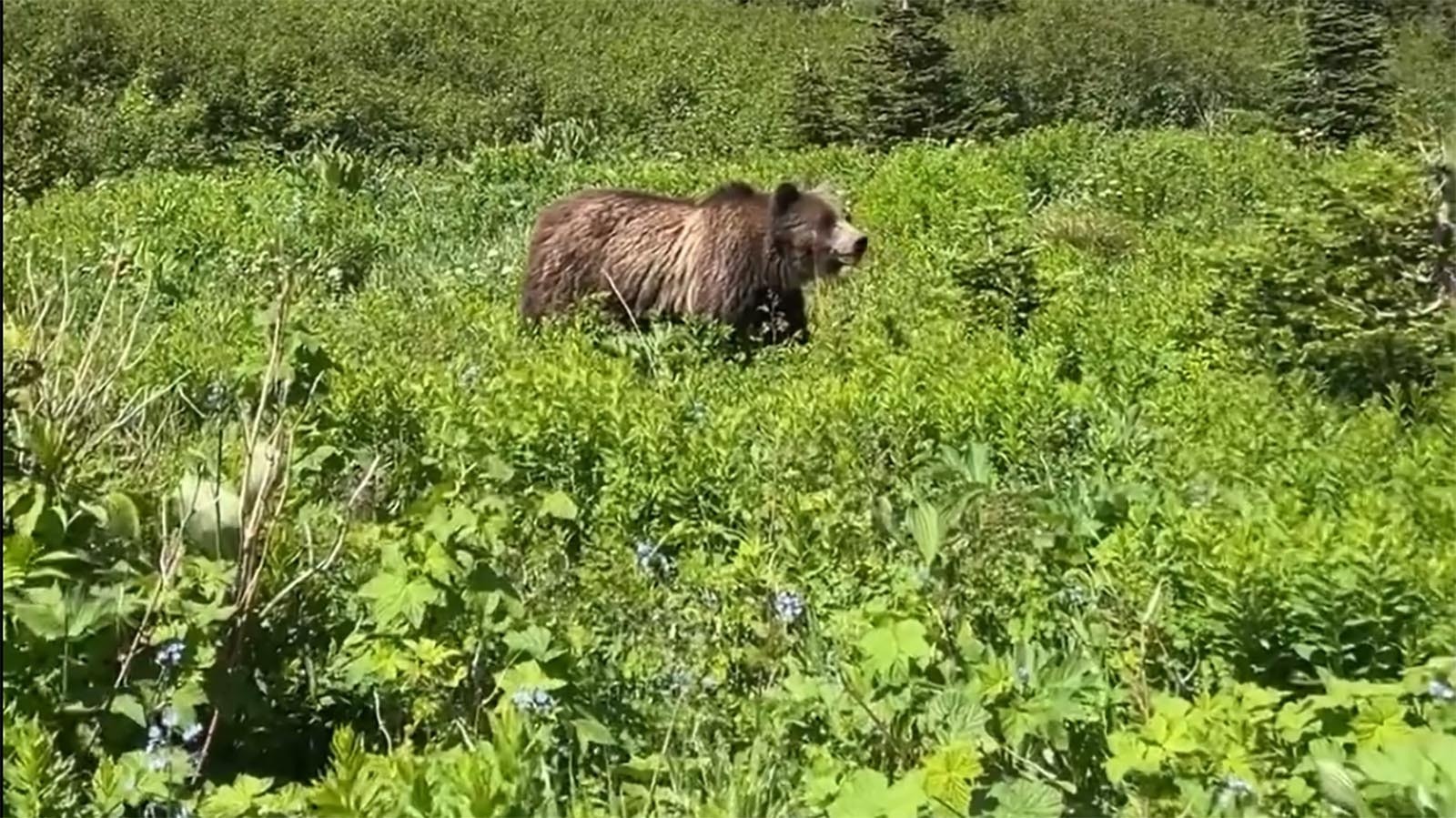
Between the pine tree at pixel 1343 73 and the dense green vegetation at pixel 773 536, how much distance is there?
12272 mm

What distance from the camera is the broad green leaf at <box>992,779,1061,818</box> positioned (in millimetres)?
2652

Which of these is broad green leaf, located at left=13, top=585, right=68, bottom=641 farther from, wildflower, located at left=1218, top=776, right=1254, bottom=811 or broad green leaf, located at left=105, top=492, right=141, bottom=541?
wildflower, located at left=1218, top=776, right=1254, bottom=811

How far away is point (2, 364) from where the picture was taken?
3.44 metres

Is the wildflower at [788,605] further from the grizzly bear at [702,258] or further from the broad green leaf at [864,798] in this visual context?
the grizzly bear at [702,258]

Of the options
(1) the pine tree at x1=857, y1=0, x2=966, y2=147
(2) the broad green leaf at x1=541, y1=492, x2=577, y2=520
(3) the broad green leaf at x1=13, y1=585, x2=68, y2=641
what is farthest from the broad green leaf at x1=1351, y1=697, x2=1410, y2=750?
(1) the pine tree at x1=857, y1=0, x2=966, y2=147

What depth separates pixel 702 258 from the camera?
8875 mm

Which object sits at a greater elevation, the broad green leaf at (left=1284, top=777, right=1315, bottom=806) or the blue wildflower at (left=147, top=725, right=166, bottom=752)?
the broad green leaf at (left=1284, top=777, right=1315, bottom=806)

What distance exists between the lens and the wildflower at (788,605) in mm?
3422

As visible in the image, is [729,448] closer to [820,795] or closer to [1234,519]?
[1234,519]

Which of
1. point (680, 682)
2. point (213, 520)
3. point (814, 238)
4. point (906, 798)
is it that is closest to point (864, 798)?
point (906, 798)

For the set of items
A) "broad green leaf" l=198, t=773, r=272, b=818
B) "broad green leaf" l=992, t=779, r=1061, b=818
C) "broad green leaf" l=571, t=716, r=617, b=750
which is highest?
"broad green leaf" l=992, t=779, r=1061, b=818

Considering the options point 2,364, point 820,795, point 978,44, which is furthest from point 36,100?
point 820,795

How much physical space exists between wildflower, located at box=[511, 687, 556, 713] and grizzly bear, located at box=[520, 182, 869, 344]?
5471mm

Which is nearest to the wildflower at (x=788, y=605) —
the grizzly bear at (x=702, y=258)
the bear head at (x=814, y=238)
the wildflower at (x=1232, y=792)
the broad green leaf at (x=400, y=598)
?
the broad green leaf at (x=400, y=598)
